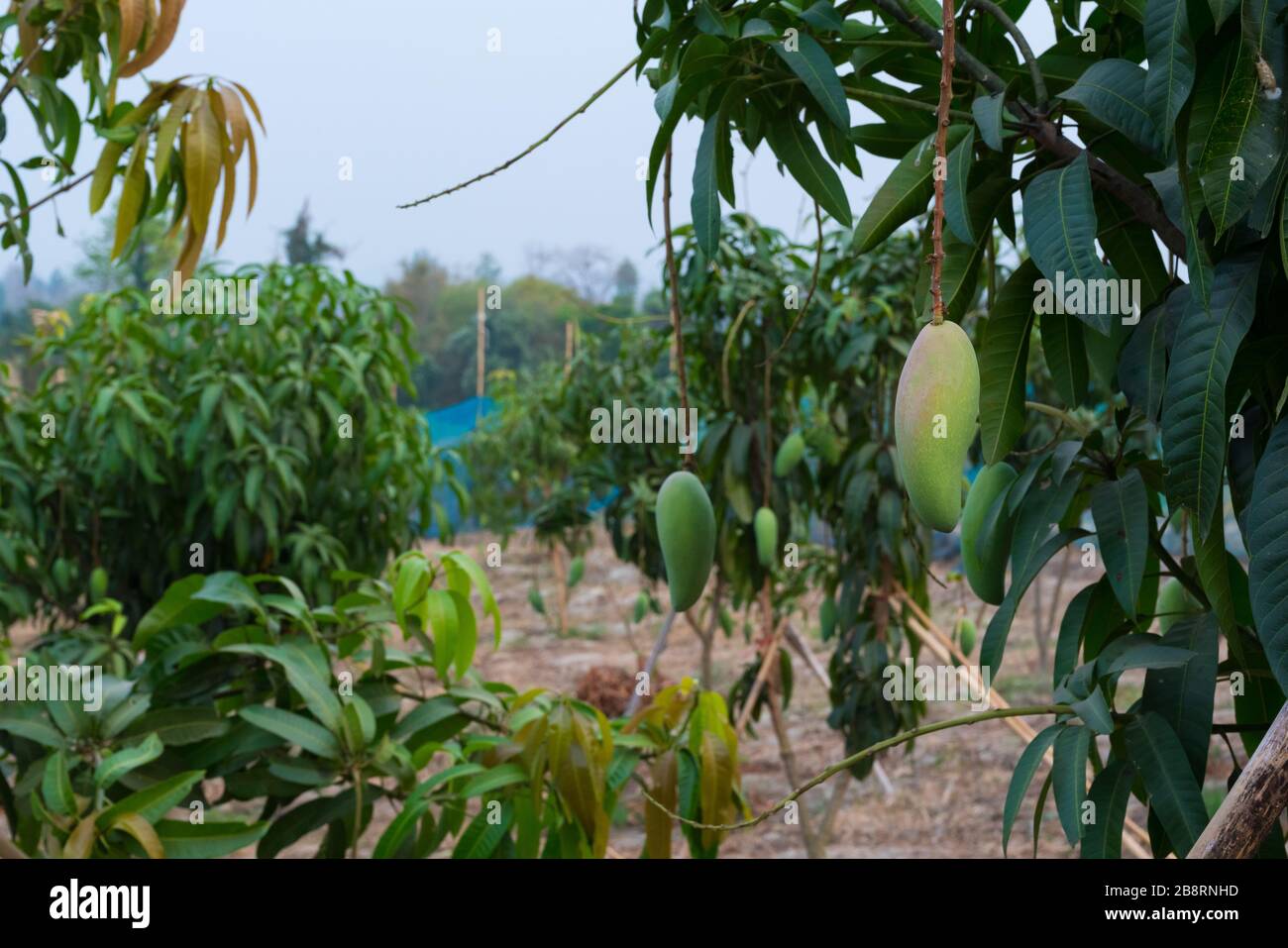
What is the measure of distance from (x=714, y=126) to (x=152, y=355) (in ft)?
7.38

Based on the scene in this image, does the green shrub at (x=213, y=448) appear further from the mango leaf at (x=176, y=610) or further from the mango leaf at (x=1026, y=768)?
the mango leaf at (x=1026, y=768)

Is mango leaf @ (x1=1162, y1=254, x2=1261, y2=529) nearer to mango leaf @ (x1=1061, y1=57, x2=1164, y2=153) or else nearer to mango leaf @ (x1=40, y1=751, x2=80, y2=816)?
mango leaf @ (x1=1061, y1=57, x2=1164, y2=153)

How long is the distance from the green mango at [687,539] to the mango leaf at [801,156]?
0.65ft

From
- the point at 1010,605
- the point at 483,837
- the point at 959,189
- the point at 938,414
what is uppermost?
the point at 959,189

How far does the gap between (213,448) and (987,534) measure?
1905mm

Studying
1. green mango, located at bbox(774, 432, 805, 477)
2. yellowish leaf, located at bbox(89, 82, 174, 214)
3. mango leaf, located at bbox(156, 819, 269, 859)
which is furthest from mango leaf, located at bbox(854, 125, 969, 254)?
green mango, located at bbox(774, 432, 805, 477)

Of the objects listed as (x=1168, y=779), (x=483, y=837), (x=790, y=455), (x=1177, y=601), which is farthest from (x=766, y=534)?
(x=1168, y=779)

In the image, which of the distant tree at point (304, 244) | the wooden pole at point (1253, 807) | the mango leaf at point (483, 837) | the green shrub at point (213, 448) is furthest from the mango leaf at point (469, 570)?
the distant tree at point (304, 244)

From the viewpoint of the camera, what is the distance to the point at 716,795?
4.07 feet

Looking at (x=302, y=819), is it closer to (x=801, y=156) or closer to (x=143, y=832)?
(x=143, y=832)

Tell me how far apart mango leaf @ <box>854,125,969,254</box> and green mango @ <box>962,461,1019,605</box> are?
21 cm

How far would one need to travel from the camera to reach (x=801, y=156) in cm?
72
